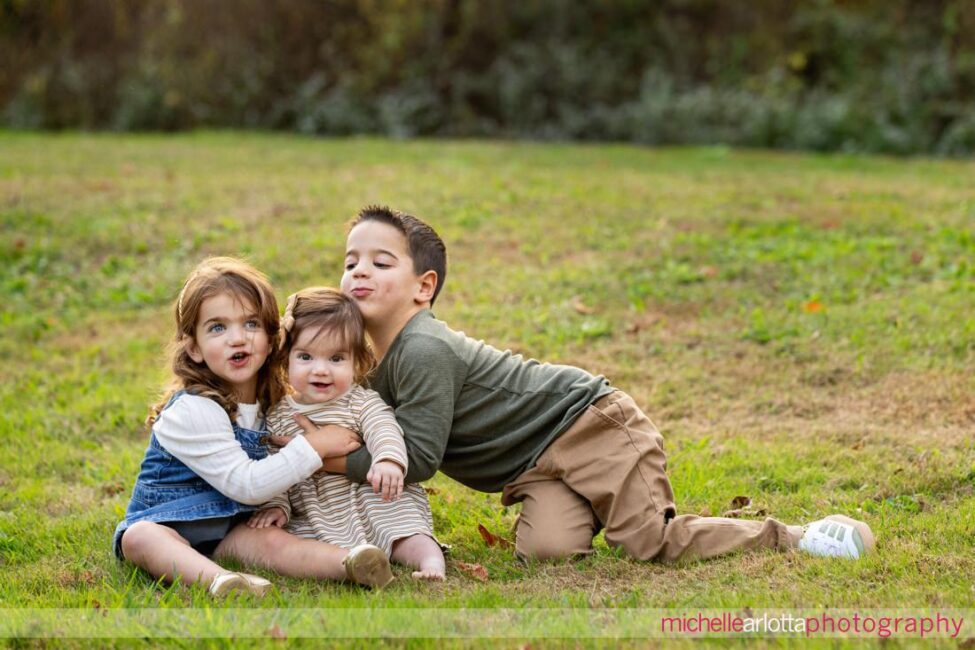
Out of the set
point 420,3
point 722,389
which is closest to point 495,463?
point 722,389

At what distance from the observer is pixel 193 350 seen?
4062 millimetres

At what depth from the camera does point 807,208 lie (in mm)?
9477

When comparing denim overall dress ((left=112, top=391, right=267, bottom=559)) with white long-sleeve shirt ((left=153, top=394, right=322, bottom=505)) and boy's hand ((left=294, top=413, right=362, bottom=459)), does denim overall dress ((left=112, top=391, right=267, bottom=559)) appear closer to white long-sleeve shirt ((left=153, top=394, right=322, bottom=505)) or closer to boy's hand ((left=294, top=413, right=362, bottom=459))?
white long-sleeve shirt ((left=153, top=394, right=322, bottom=505))

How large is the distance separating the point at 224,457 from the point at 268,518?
36 centimetres

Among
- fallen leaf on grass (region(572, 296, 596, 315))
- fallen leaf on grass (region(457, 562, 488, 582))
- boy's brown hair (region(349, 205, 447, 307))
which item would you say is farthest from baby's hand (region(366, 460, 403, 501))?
fallen leaf on grass (region(572, 296, 596, 315))

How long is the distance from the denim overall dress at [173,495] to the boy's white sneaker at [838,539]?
199 centimetres

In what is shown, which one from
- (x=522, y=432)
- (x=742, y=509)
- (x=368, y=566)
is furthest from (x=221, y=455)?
(x=742, y=509)

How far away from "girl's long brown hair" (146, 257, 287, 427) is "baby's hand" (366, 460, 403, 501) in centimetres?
58

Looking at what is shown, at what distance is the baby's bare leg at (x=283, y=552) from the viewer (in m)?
3.86

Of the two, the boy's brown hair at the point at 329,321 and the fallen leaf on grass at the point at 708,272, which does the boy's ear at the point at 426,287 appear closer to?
the boy's brown hair at the point at 329,321

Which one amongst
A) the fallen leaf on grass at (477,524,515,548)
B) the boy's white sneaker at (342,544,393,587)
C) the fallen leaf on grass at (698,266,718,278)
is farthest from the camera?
the fallen leaf on grass at (698,266,718,278)

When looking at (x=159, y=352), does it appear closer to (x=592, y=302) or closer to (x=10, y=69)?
(x=592, y=302)

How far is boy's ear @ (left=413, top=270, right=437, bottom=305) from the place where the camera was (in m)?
4.24

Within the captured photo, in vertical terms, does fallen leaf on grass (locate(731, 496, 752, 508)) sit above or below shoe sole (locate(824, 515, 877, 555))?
below
